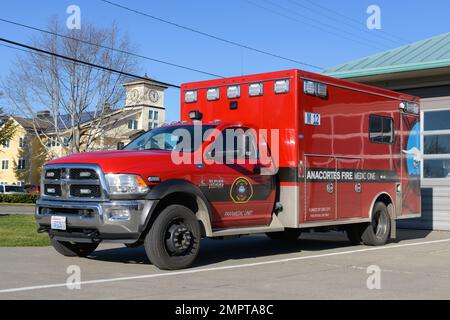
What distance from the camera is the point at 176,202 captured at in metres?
8.56

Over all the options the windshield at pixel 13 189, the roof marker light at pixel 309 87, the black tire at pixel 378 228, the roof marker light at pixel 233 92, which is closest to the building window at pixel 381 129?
the black tire at pixel 378 228

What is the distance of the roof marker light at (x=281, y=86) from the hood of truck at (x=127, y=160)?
2570 millimetres

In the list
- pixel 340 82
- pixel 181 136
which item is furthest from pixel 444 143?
pixel 181 136

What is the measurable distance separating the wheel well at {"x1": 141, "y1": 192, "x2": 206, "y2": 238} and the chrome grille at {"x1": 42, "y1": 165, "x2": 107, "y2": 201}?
72cm

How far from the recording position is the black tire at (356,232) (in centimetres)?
1216

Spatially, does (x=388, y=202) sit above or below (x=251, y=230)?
above

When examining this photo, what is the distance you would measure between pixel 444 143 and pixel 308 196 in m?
7.73

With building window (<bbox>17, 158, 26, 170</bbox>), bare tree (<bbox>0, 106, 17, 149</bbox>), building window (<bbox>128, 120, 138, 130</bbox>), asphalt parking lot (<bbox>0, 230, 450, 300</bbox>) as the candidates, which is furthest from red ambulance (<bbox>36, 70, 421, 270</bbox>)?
building window (<bbox>17, 158, 26, 170</bbox>)

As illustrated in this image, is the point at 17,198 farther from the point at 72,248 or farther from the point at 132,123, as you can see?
the point at 72,248

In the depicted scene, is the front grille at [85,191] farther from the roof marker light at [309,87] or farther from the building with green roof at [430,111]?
the building with green roof at [430,111]

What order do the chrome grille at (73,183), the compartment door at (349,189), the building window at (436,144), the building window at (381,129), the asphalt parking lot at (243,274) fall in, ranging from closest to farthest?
the asphalt parking lot at (243,274), the chrome grille at (73,183), the compartment door at (349,189), the building window at (381,129), the building window at (436,144)

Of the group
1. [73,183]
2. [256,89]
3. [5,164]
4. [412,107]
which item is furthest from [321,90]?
[5,164]

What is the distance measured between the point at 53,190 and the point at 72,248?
4.48 ft

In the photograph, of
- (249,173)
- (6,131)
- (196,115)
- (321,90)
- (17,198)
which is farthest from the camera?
(17,198)
